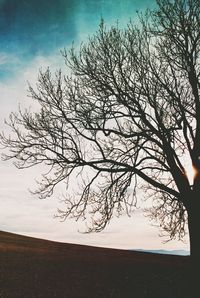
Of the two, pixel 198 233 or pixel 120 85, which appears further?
pixel 120 85

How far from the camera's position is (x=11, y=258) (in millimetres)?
18359

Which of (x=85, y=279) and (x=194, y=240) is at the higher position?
(x=194, y=240)

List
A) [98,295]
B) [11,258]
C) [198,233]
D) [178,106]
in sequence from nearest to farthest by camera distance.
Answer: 1. [98,295]
2. [198,233]
3. [178,106]
4. [11,258]

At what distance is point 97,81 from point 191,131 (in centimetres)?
446

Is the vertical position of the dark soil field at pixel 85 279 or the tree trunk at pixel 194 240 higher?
the tree trunk at pixel 194 240

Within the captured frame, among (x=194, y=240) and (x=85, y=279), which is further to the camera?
(x=85, y=279)

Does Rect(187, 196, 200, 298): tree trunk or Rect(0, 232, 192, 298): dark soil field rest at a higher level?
Rect(187, 196, 200, 298): tree trunk

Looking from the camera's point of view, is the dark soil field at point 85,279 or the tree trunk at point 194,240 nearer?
the dark soil field at point 85,279

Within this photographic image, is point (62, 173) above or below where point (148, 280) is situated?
above

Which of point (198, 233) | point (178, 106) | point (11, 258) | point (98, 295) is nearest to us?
point (98, 295)

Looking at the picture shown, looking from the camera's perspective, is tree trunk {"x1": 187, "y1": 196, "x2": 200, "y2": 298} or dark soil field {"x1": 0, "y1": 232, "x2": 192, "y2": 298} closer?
dark soil field {"x1": 0, "y1": 232, "x2": 192, "y2": 298}

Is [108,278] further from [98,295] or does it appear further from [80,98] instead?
[80,98]

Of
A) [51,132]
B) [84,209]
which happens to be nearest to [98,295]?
[84,209]

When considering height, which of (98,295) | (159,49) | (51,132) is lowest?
(98,295)
